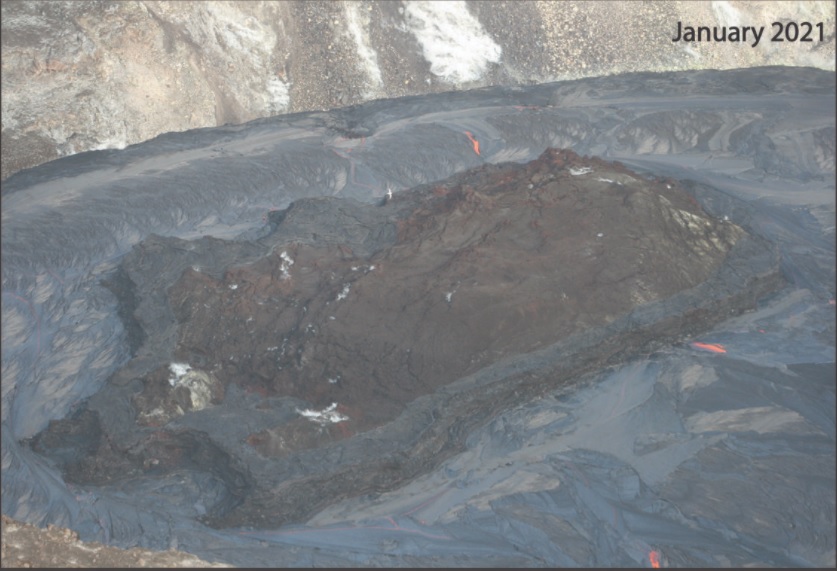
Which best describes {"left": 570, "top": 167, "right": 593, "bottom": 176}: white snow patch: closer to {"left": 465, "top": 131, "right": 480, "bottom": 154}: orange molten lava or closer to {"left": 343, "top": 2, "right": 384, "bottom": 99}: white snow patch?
{"left": 465, "top": 131, "right": 480, "bottom": 154}: orange molten lava

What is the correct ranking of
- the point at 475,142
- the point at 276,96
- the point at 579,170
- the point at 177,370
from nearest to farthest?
the point at 177,370, the point at 579,170, the point at 475,142, the point at 276,96

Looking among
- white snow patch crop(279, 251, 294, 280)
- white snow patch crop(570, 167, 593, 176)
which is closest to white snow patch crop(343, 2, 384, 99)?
white snow patch crop(570, 167, 593, 176)

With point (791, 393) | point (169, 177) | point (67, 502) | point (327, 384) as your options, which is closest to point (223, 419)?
point (327, 384)

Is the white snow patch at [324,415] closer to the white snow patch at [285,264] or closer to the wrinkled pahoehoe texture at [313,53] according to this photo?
the white snow patch at [285,264]

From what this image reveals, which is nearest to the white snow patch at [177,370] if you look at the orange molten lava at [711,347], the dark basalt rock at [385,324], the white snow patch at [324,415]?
the dark basalt rock at [385,324]

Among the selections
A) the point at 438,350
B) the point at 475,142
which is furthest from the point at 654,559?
the point at 475,142

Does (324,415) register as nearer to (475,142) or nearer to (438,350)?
(438,350)
